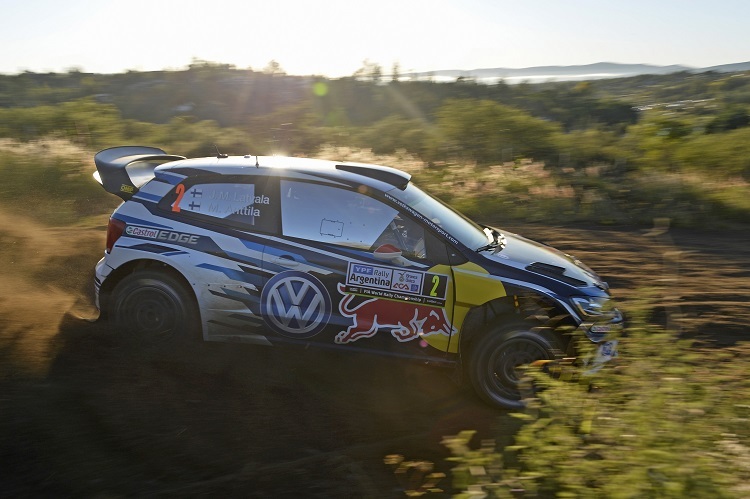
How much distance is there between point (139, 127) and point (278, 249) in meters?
15.4

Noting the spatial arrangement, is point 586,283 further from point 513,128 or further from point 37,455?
point 513,128

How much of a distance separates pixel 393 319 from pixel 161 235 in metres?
2.05

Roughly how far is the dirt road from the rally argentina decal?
427mm

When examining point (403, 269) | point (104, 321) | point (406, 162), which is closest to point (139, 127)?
point (406, 162)

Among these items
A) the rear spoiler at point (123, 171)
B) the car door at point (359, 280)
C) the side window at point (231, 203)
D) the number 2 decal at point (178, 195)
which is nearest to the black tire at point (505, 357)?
the car door at point (359, 280)

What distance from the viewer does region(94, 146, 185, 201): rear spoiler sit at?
20.6 ft

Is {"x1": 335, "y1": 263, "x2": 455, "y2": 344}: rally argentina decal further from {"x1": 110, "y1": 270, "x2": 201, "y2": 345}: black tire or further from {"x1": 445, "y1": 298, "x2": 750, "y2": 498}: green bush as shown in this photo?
{"x1": 445, "y1": 298, "x2": 750, "y2": 498}: green bush

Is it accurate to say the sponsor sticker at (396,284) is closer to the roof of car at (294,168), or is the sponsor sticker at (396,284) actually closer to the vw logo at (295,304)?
the vw logo at (295,304)

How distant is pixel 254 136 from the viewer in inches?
831

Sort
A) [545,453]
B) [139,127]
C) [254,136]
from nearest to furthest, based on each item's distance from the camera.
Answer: [545,453]
[139,127]
[254,136]

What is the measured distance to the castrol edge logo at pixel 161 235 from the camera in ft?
19.4

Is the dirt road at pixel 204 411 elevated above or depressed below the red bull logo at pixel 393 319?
below

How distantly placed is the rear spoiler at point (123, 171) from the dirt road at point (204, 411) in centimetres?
122

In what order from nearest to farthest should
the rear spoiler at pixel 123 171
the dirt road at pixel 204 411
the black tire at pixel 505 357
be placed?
the dirt road at pixel 204 411
the black tire at pixel 505 357
the rear spoiler at pixel 123 171
